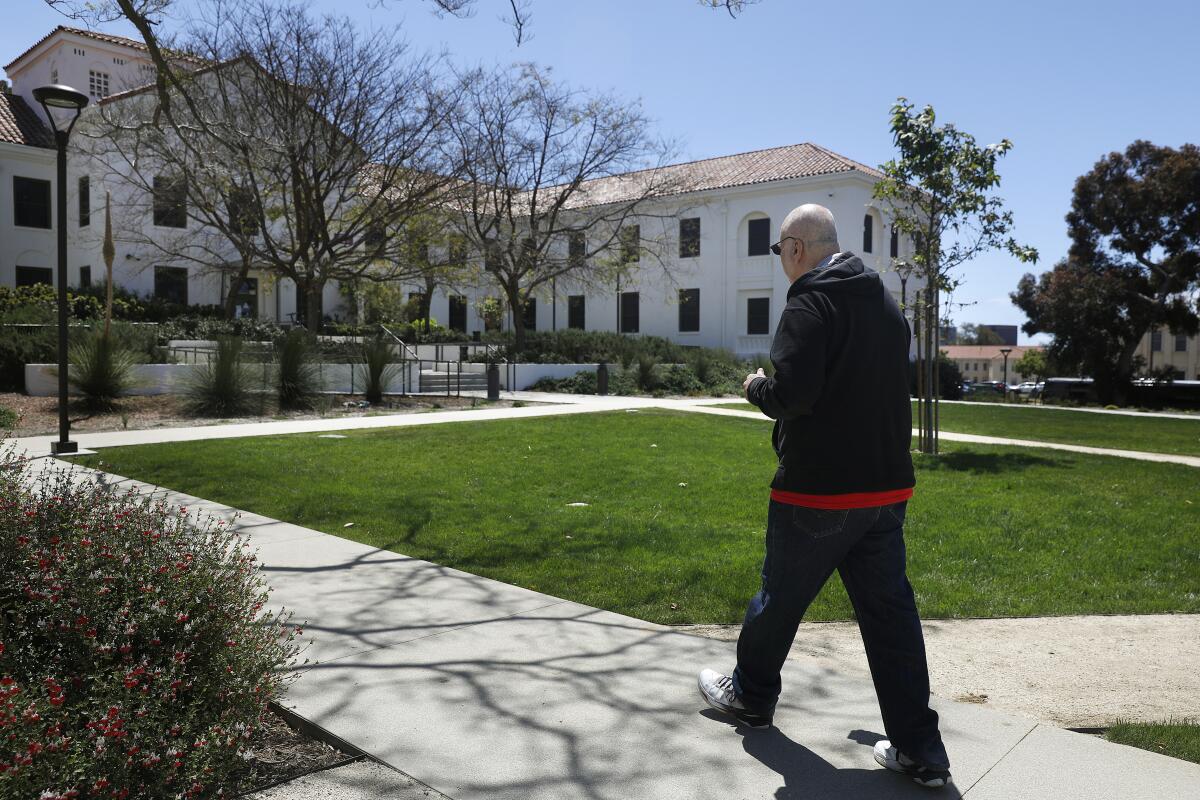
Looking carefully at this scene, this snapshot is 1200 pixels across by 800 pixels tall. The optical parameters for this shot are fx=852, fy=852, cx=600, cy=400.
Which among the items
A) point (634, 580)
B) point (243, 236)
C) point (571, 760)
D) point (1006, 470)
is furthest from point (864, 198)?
point (571, 760)

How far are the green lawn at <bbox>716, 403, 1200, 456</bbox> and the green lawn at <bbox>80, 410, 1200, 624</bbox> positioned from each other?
3.33m

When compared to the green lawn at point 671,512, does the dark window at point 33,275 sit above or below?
above

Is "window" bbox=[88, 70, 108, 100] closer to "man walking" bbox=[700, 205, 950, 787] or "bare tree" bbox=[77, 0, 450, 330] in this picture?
"bare tree" bbox=[77, 0, 450, 330]

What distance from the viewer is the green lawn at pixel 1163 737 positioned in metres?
3.19

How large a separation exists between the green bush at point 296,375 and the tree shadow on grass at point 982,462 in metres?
11.8

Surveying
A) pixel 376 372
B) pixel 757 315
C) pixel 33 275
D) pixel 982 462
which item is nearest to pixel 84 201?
pixel 33 275

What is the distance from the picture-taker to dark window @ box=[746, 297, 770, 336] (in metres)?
38.9

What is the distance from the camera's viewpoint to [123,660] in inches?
110

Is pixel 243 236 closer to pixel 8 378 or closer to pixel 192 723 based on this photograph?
pixel 8 378

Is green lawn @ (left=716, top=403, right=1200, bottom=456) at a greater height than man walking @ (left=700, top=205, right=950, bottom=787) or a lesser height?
lesser

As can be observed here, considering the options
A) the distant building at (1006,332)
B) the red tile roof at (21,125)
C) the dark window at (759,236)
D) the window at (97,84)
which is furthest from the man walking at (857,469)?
the distant building at (1006,332)

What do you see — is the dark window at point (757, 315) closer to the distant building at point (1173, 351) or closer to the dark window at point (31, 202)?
the dark window at point (31, 202)

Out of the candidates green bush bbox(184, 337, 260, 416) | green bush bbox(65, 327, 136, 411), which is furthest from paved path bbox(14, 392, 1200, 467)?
green bush bbox(65, 327, 136, 411)

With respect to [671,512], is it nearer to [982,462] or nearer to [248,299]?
[982,462]
